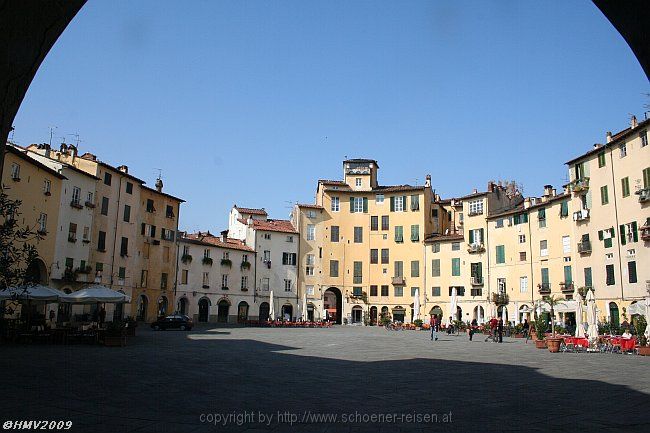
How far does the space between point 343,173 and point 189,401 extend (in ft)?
198

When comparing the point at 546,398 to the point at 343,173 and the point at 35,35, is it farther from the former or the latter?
the point at 343,173

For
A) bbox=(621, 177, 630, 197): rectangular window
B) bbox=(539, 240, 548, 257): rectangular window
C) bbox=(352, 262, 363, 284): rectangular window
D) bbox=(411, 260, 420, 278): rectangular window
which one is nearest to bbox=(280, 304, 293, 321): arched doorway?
bbox=(352, 262, 363, 284): rectangular window

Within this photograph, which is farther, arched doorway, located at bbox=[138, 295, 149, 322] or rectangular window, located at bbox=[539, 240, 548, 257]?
arched doorway, located at bbox=[138, 295, 149, 322]

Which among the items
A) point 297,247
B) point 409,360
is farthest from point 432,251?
point 409,360

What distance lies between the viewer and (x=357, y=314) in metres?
63.2

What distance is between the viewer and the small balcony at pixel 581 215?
139 feet

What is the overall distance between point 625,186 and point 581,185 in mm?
5270

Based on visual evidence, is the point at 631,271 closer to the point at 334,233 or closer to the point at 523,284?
the point at 523,284

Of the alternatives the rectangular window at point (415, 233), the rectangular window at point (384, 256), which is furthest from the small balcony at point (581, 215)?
the rectangular window at point (384, 256)

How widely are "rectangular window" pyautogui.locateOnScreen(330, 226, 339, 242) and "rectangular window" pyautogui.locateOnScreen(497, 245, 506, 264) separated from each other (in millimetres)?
19755

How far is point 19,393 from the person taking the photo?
9.66 m

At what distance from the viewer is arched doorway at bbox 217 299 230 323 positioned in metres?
57.6

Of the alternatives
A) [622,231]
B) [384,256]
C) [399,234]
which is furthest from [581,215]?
[384,256]

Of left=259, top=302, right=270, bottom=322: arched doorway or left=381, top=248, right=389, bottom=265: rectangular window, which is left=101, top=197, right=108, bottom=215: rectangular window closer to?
left=259, top=302, right=270, bottom=322: arched doorway
